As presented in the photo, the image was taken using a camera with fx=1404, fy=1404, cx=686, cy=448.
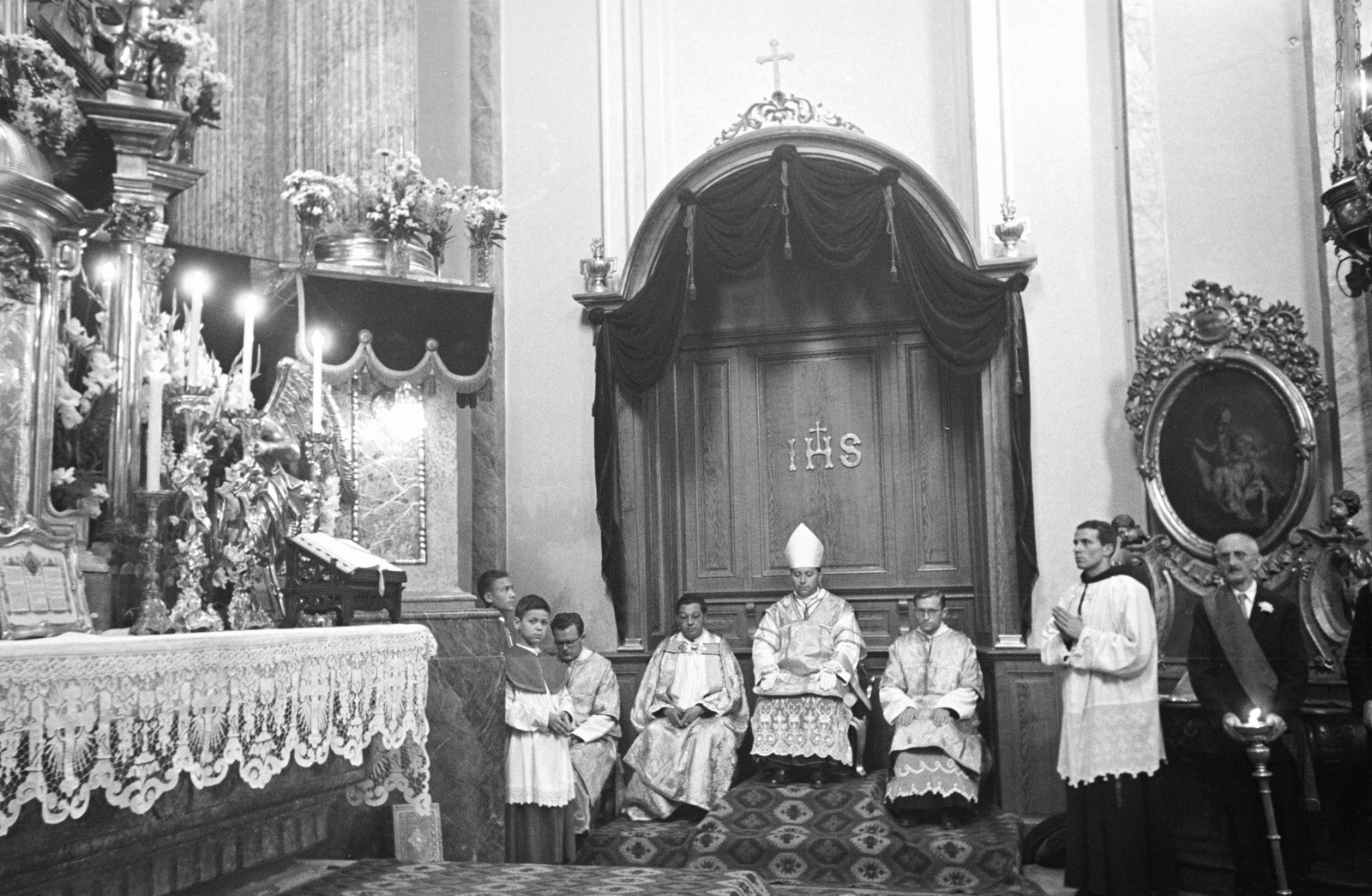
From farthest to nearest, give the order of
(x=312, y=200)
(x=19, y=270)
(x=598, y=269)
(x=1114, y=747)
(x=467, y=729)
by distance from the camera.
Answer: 1. (x=598, y=269)
2. (x=1114, y=747)
3. (x=312, y=200)
4. (x=467, y=729)
5. (x=19, y=270)

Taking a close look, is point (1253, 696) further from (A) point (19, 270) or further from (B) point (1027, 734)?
(A) point (19, 270)

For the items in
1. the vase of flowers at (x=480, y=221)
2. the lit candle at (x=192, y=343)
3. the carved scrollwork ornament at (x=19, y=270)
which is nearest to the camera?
the carved scrollwork ornament at (x=19, y=270)

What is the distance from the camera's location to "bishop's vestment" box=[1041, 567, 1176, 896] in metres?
7.07

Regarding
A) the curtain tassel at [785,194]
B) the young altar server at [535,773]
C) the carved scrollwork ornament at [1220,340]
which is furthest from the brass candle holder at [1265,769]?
the curtain tassel at [785,194]

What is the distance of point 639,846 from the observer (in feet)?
26.2

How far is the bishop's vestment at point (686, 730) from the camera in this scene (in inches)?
332

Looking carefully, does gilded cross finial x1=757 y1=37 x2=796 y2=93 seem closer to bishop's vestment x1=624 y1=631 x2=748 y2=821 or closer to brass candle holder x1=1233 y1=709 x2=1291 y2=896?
bishop's vestment x1=624 y1=631 x2=748 y2=821

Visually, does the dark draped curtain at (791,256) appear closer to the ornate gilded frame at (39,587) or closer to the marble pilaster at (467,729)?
the marble pilaster at (467,729)

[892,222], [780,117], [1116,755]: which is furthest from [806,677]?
[780,117]

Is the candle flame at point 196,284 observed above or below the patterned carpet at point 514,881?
above

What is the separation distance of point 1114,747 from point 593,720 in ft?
10.2

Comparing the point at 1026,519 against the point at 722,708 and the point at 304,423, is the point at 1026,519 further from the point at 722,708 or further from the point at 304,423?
the point at 304,423

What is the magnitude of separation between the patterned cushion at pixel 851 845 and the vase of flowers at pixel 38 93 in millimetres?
4820

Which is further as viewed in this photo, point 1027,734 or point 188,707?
point 1027,734
